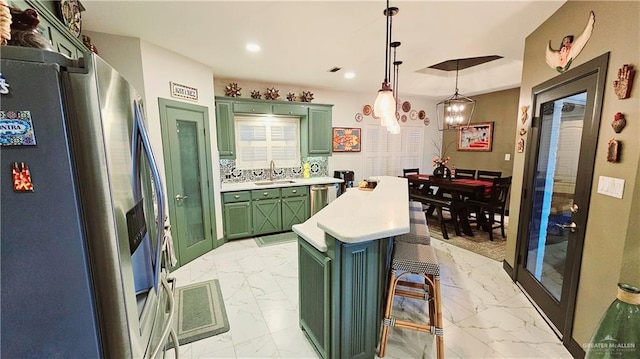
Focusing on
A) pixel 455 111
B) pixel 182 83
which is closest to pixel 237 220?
pixel 182 83

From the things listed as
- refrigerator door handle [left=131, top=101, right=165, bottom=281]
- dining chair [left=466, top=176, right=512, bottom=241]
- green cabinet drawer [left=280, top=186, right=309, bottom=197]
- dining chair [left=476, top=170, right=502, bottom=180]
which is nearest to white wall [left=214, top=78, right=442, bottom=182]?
green cabinet drawer [left=280, top=186, right=309, bottom=197]

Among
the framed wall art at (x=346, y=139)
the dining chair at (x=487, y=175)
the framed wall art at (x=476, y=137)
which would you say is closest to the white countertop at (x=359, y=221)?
the framed wall art at (x=346, y=139)

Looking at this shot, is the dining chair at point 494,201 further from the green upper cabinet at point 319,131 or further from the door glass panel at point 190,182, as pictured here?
the door glass panel at point 190,182

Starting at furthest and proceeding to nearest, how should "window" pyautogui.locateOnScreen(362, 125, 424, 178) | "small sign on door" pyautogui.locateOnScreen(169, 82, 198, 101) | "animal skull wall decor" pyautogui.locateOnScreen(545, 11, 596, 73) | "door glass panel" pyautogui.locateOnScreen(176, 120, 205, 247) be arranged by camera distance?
"window" pyautogui.locateOnScreen(362, 125, 424, 178)
"door glass panel" pyautogui.locateOnScreen(176, 120, 205, 247)
"small sign on door" pyautogui.locateOnScreen(169, 82, 198, 101)
"animal skull wall decor" pyautogui.locateOnScreen(545, 11, 596, 73)

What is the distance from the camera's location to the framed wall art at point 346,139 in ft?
18.2

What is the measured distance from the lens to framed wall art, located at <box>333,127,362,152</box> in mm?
5547

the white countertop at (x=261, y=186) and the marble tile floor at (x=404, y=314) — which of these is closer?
the marble tile floor at (x=404, y=314)

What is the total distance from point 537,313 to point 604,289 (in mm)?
905

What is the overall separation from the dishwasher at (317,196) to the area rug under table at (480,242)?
77.7 inches

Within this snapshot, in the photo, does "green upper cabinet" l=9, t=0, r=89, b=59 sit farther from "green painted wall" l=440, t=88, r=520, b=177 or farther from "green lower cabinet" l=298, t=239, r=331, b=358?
"green painted wall" l=440, t=88, r=520, b=177

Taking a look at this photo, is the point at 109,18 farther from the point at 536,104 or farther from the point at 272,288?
the point at 536,104

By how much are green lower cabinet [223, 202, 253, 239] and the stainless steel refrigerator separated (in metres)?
3.33

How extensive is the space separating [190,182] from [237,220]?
38.6 inches

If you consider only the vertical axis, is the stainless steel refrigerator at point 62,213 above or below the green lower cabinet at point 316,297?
above
